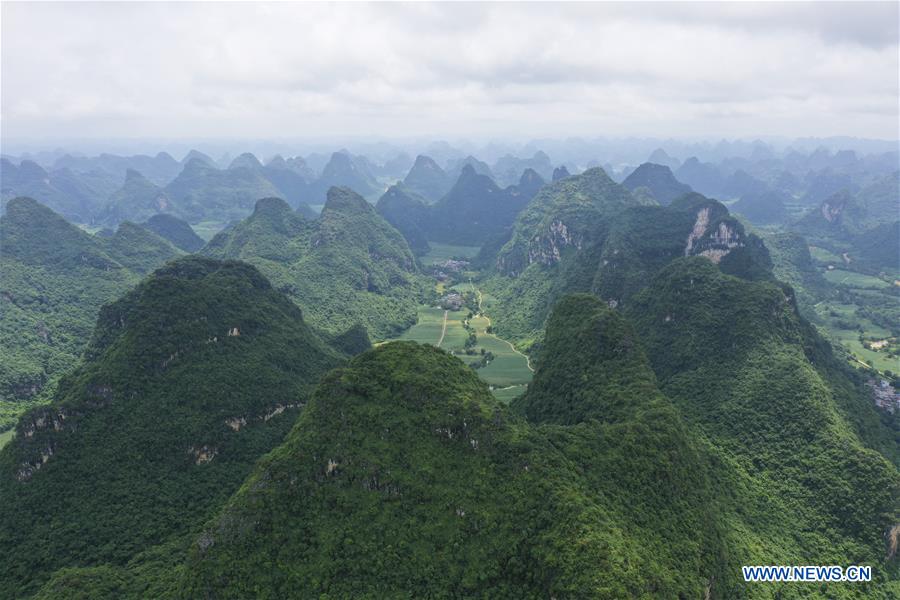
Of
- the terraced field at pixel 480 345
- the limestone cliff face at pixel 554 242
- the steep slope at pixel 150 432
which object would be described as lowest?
the terraced field at pixel 480 345

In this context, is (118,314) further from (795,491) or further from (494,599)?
(795,491)

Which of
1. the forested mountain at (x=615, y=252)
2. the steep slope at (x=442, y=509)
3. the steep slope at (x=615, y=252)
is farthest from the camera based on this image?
the forested mountain at (x=615, y=252)

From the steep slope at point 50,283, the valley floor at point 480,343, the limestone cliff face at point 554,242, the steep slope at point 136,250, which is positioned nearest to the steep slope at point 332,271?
the valley floor at point 480,343

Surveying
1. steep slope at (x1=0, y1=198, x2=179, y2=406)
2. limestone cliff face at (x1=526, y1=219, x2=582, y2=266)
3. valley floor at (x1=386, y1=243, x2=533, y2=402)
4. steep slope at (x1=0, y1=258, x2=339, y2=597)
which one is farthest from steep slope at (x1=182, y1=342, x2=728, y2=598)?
limestone cliff face at (x1=526, y1=219, x2=582, y2=266)

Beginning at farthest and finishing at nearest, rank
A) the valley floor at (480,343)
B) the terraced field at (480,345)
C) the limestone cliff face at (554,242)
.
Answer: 1. the limestone cliff face at (554,242)
2. the valley floor at (480,343)
3. the terraced field at (480,345)

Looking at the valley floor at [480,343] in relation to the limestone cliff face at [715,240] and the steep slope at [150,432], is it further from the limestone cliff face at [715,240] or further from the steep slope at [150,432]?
the limestone cliff face at [715,240]

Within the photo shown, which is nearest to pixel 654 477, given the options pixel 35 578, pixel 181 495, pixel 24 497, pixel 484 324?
pixel 181 495

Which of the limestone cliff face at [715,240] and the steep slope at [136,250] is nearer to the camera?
the limestone cliff face at [715,240]

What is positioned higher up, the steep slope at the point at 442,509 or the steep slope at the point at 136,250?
the steep slope at the point at 136,250
